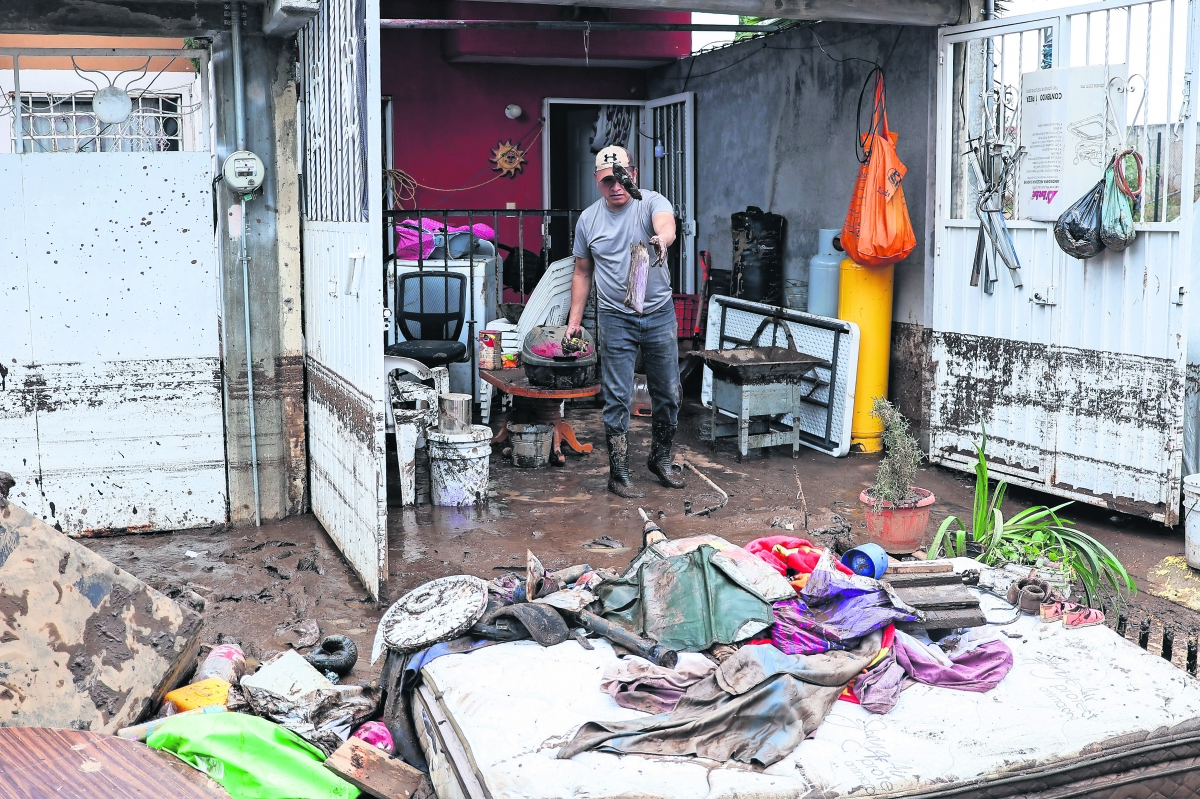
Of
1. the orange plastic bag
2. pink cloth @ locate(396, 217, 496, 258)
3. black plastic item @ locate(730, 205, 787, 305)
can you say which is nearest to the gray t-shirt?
the orange plastic bag

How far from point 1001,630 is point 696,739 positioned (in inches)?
57.6

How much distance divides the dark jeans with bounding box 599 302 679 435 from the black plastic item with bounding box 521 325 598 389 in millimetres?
422

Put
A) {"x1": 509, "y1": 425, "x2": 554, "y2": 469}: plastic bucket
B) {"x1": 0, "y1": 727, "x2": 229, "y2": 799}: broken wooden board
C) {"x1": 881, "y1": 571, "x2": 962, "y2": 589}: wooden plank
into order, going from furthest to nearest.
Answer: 1. {"x1": 509, "y1": 425, "x2": 554, "y2": 469}: plastic bucket
2. {"x1": 881, "y1": 571, "x2": 962, "y2": 589}: wooden plank
3. {"x1": 0, "y1": 727, "x2": 229, "y2": 799}: broken wooden board

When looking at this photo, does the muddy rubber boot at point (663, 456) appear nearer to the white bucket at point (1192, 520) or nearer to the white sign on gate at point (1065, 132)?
the white sign on gate at point (1065, 132)

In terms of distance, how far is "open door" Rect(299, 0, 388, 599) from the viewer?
16.6 ft

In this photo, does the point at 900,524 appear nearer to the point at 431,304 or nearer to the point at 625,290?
the point at 625,290

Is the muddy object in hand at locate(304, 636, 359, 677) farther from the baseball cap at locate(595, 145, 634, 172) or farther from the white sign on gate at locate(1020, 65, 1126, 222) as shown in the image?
the white sign on gate at locate(1020, 65, 1126, 222)

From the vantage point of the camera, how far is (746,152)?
35.3 feet

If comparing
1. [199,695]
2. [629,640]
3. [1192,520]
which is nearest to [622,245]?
[1192,520]

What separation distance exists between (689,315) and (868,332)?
9.70 ft

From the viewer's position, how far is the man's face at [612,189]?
6984 mm

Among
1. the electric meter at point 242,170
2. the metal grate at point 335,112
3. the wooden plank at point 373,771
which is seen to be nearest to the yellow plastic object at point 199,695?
the wooden plank at point 373,771

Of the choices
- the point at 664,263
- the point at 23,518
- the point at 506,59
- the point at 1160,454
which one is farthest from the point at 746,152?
the point at 23,518

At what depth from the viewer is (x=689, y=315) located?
11008mm
